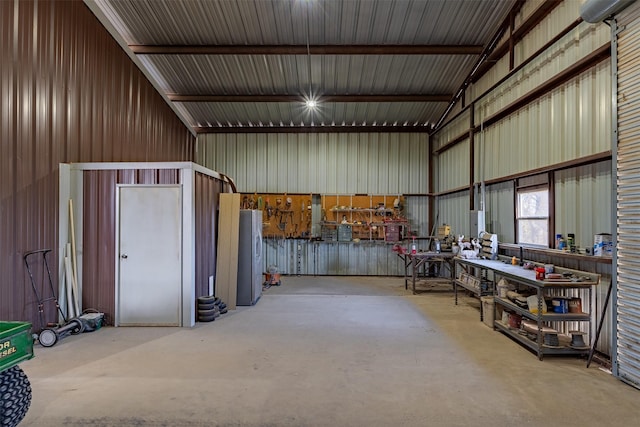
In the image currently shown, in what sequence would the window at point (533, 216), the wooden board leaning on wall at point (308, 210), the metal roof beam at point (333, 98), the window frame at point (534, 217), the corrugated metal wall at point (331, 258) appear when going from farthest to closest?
1. the corrugated metal wall at point (331, 258)
2. the wooden board leaning on wall at point (308, 210)
3. the metal roof beam at point (333, 98)
4. the window at point (533, 216)
5. the window frame at point (534, 217)

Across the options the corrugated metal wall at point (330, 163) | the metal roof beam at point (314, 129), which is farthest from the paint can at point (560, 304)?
the metal roof beam at point (314, 129)

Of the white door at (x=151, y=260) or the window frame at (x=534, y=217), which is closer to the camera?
the window frame at (x=534, y=217)

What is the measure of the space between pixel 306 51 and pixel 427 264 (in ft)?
20.1

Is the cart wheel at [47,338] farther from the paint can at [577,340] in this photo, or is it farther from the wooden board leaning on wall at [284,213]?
the paint can at [577,340]

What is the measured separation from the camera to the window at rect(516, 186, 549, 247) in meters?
4.89

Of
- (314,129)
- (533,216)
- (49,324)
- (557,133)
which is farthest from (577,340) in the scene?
(314,129)

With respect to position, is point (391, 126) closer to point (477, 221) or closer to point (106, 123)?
point (477, 221)

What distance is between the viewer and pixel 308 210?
9492 millimetres

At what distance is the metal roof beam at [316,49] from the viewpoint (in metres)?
6.53

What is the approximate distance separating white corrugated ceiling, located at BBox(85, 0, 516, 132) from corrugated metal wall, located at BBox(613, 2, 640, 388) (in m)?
3.16

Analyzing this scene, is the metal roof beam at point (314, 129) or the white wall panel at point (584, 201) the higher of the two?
the metal roof beam at point (314, 129)

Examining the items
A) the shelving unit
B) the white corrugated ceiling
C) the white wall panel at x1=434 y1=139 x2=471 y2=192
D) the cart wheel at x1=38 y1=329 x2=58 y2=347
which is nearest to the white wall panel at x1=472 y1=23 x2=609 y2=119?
the white corrugated ceiling

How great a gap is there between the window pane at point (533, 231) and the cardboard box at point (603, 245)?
1.19m

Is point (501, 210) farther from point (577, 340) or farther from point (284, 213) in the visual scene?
point (284, 213)
